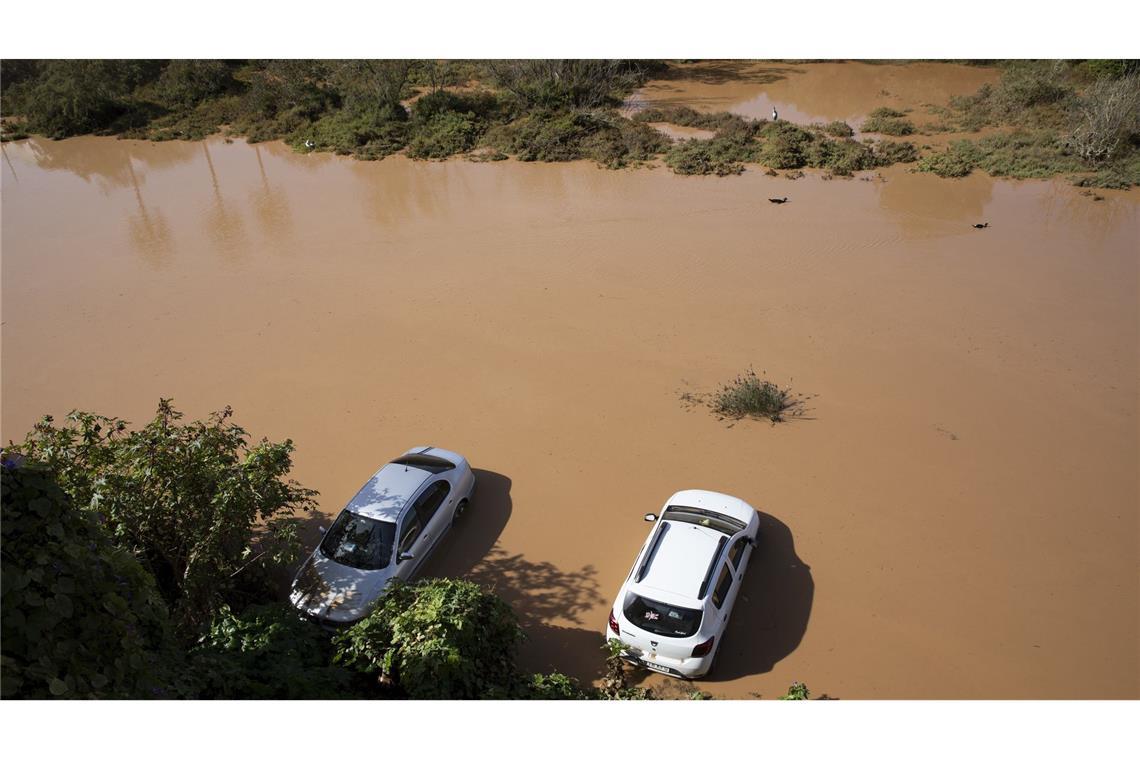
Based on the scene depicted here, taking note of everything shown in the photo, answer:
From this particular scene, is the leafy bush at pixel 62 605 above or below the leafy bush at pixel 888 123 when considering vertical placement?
below

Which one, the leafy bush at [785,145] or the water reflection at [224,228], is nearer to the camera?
the water reflection at [224,228]

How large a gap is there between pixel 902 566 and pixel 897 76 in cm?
2602

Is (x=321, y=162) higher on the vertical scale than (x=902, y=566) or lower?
higher

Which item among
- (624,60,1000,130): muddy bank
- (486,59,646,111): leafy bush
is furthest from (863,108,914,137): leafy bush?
(486,59,646,111): leafy bush

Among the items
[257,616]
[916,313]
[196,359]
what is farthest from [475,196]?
[257,616]

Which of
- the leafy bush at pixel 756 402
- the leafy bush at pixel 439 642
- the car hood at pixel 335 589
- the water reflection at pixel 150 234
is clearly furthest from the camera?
the water reflection at pixel 150 234

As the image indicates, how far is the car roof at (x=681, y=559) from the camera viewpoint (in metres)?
7.78

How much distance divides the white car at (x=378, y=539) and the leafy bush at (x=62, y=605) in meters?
3.17

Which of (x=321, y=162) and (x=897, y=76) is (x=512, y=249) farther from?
(x=897, y=76)

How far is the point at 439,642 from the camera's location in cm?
682

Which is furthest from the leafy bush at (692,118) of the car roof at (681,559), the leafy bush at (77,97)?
the leafy bush at (77,97)

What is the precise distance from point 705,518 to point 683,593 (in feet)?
3.94

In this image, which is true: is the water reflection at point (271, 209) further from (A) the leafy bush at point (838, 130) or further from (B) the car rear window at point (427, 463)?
(A) the leafy bush at point (838, 130)

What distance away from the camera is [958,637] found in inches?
315
